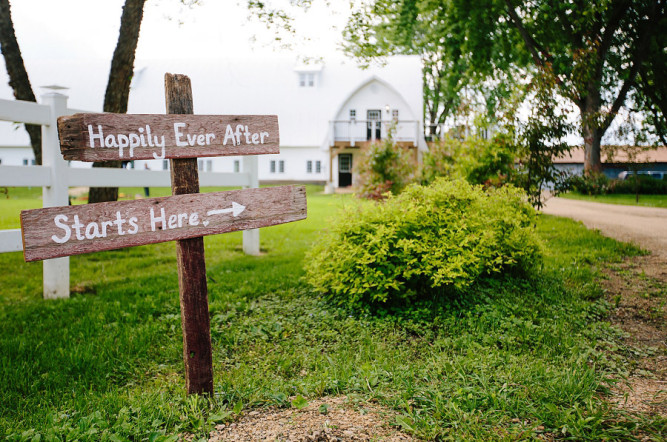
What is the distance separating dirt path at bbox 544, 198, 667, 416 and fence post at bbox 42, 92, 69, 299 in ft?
18.2

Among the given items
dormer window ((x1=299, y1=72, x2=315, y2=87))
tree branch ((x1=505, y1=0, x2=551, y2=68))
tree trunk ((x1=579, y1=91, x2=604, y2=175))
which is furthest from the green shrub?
dormer window ((x1=299, y1=72, x2=315, y2=87))

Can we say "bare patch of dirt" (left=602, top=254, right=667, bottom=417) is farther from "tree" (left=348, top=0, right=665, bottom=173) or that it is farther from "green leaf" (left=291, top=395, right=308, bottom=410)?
"tree" (left=348, top=0, right=665, bottom=173)

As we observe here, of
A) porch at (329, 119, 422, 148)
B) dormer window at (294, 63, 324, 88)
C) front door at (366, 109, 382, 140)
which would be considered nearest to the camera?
porch at (329, 119, 422, 148)

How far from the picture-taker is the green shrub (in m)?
5.16

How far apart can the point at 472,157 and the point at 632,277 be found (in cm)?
391

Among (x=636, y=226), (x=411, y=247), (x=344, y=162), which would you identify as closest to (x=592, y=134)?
(x=636, y=226)

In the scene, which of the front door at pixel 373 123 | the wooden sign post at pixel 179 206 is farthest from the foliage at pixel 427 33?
the front door at pixel 373 123

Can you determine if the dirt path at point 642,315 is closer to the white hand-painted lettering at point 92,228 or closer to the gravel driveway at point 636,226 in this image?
the gravel driveway at point 636,226

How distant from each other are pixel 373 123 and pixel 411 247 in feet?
75.6

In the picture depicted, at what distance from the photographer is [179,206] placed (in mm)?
2959

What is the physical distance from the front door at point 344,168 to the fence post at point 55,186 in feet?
81.1

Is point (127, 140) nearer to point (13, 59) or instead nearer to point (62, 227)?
point (62, 227)

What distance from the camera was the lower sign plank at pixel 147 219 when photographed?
→ 2557 mm

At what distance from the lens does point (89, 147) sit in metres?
2.75
